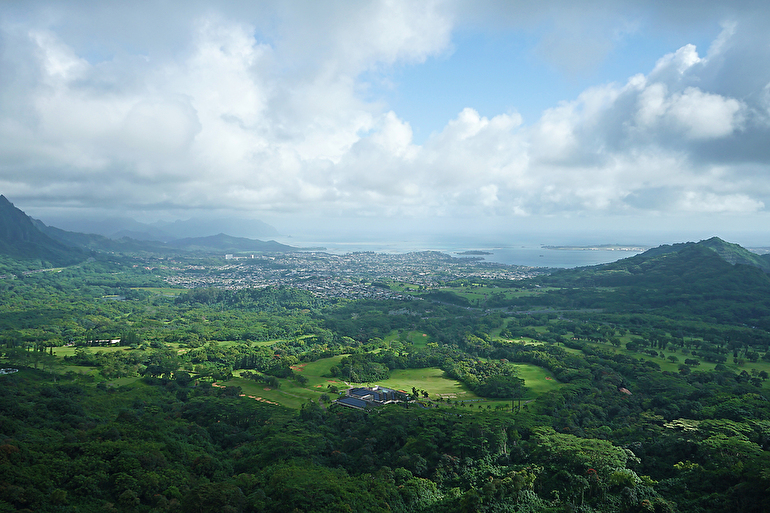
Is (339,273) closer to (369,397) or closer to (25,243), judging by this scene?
(25,243)

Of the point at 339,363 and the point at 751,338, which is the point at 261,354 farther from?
the point at 751,338

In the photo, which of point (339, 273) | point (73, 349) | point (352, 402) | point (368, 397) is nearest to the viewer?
point (352, 402)

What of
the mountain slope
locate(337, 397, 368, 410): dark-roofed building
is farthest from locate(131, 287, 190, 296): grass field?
locate(337, 397, 368, 410): dark-roofed building

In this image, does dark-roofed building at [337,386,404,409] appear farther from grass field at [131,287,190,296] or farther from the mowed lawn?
grass field at [131,287,190,296]

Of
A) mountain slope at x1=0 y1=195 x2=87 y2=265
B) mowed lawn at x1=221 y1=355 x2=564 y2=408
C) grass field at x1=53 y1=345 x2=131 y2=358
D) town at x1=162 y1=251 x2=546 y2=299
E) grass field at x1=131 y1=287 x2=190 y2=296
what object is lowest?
mowed lawn at x1=221 y1=355 x2=564 y2=408

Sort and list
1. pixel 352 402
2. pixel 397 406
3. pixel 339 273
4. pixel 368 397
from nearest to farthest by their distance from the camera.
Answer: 1. pixel 397 406
2. pixel 352 402
3. pixel 368 397
4. pixel 339 273

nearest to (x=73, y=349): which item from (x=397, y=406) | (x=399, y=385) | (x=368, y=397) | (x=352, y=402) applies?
(x=352, y=402)

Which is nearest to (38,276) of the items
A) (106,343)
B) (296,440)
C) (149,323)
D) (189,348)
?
(149,323)
